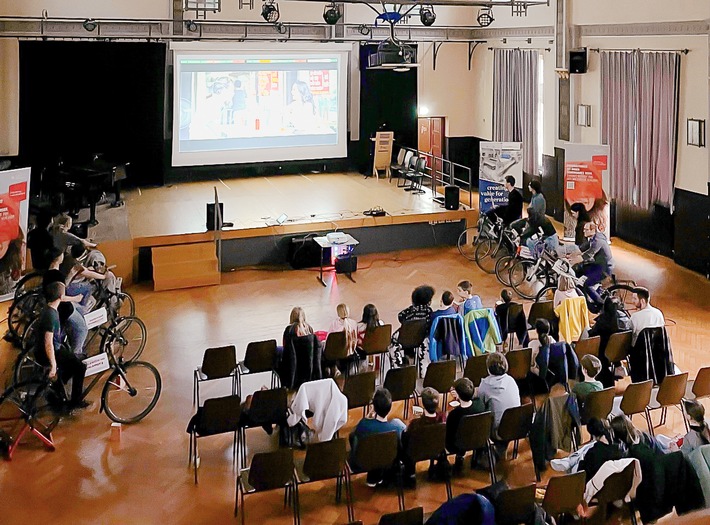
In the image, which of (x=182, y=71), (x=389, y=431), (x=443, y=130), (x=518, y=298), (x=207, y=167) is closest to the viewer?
(x=389, y=431)

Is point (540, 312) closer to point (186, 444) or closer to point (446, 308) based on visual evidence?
point (446, 308)

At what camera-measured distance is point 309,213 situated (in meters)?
14.0

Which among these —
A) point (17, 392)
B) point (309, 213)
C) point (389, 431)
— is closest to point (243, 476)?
point (389, 431)

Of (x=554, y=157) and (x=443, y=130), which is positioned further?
(x=443, y=130)

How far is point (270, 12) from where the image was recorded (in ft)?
50.1

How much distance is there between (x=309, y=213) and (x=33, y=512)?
8394mm

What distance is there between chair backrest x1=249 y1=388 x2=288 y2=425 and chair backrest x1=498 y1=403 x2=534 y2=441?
5.51 feet

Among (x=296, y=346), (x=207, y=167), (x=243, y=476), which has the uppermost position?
(x=207, y=167)

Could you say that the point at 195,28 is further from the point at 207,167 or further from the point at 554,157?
the point at 554,157

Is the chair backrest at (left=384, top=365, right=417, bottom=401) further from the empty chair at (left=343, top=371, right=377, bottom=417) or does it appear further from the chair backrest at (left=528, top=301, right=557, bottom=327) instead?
the chair backrest at (left=528, top=301, right=557, bottom=327)

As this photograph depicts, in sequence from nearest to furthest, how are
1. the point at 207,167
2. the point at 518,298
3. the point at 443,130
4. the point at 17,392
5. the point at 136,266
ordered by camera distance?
the point at 17,392
the point at 518,298
the point at 136,266
the point at 207,167
the point at 443,130

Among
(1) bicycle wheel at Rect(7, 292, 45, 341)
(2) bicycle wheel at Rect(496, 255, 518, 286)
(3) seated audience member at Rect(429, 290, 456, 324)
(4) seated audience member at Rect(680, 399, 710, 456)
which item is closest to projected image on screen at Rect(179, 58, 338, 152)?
(2) bicycle wheel at Rect(496, 255, 518, 286)

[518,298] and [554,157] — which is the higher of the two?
[554,157]

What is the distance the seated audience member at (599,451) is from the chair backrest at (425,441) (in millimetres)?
1014
